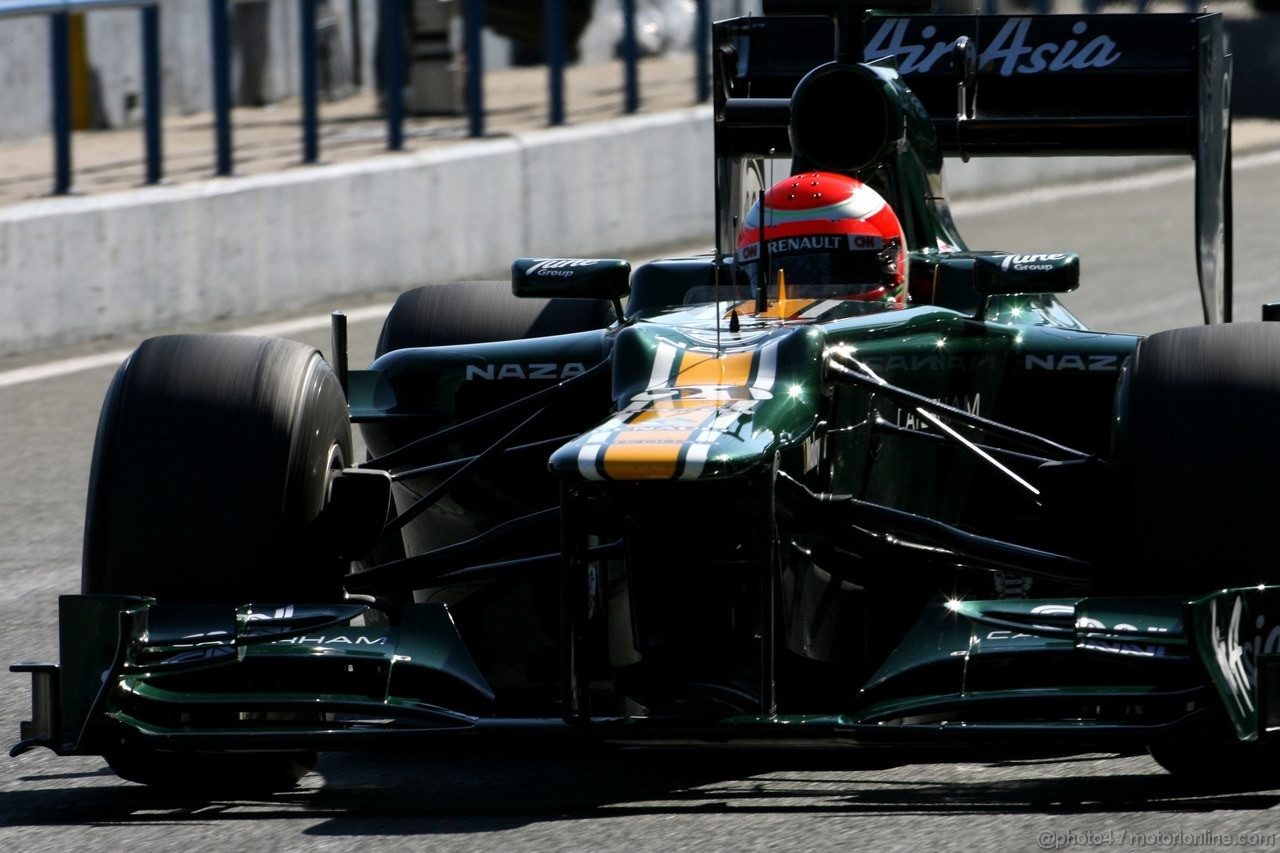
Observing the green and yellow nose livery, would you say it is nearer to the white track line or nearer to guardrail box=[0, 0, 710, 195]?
the white track line

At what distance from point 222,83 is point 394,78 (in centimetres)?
172

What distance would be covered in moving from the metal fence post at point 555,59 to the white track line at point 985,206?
304cm

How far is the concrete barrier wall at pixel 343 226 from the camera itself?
1200 centimetres

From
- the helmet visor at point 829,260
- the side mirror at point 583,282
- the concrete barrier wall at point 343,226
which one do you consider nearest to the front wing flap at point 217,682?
the side mirror at point 583,282

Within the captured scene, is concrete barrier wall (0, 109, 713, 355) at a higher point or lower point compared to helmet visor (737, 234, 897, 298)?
lower

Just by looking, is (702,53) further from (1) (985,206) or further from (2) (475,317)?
(2) (475,317)

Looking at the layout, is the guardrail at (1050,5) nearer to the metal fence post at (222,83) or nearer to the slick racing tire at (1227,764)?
the metal fence post at (222,83)

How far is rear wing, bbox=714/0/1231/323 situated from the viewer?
24.7ft

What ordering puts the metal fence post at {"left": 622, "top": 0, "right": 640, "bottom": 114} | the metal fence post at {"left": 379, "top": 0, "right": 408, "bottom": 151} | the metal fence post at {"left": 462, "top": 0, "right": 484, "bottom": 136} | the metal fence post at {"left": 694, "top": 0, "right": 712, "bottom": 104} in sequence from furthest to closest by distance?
the metal fence post at {"left": 694, "top": 0, "right": 712, "bottom": 104} < the metal fence post at {"left": 622, "top": 0, "right": 640, "bottom": 114} < the metal fence post at {"left": 462, "top": 0, "right": 484, "bottom": 136} < the metal fence post at {"left": 379, "top": 0, "right": 408, "bottom": 151}

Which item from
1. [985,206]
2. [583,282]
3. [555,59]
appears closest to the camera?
[583,282]

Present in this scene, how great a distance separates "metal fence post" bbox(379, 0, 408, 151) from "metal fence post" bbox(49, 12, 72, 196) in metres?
2.70

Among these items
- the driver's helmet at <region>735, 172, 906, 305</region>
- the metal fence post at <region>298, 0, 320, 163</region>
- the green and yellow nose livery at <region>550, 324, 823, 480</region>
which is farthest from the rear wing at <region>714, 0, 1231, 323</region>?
the metal fence post at <region>298, 0, 320, 163</region>

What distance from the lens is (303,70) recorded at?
46.5 feet

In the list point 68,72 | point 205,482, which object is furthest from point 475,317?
point 68,72
